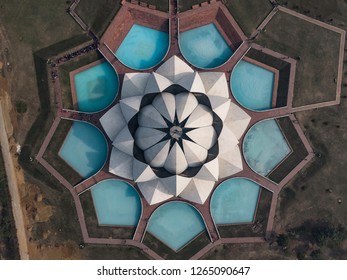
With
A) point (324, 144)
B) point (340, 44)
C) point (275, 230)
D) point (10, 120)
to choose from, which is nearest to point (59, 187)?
point (10, 120)

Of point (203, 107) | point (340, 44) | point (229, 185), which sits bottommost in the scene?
point (229, 185)

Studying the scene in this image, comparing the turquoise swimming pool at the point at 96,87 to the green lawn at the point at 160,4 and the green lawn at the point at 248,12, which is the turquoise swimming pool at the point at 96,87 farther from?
the green lawn at the point at 248,12

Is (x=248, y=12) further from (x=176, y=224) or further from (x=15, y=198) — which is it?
(x=15, y=198)

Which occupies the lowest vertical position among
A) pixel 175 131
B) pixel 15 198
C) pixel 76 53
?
pixel 15 198

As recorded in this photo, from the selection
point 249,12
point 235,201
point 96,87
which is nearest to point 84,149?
point 96,87

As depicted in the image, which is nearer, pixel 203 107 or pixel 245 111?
pixel 203 107

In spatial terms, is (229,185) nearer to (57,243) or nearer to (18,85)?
(57,243)

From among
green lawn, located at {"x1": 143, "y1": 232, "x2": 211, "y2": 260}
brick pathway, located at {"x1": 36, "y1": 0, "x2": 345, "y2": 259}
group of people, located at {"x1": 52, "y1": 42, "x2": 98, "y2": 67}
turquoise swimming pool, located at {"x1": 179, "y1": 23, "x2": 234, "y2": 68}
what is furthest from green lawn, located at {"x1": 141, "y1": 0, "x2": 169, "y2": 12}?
green lawn, located at {"x1": 143, "y1": 232, "x2": 211, "y2": 260}
